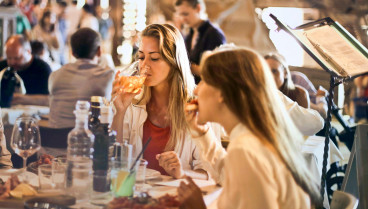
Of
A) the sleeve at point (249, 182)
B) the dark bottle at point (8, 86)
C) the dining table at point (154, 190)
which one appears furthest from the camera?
the dark bottle at point (8, 86)

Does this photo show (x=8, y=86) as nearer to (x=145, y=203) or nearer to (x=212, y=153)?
(x=212, y=153)

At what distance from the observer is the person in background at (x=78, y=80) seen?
458 cm

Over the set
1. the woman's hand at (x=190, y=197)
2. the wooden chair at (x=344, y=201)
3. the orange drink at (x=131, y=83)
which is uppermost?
the orange drink at (x=131, y=83)

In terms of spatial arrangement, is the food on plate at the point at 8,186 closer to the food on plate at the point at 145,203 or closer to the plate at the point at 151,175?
the food on plate at the point at 145,203

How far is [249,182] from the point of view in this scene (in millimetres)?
1493

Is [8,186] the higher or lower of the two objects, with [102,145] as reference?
lower

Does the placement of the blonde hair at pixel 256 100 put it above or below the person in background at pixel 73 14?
below

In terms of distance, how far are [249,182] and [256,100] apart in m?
0.27

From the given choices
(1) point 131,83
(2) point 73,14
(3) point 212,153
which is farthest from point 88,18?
(3) point 212,153

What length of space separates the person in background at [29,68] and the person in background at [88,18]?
7.20 ft

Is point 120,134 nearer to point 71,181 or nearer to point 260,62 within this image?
point 71,181

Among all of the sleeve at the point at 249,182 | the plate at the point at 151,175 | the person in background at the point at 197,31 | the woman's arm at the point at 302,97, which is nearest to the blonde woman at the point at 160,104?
the plate at the point at 151,175

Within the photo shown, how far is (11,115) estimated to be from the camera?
15.7ft

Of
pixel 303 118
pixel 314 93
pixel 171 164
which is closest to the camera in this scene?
pixel 171 164
